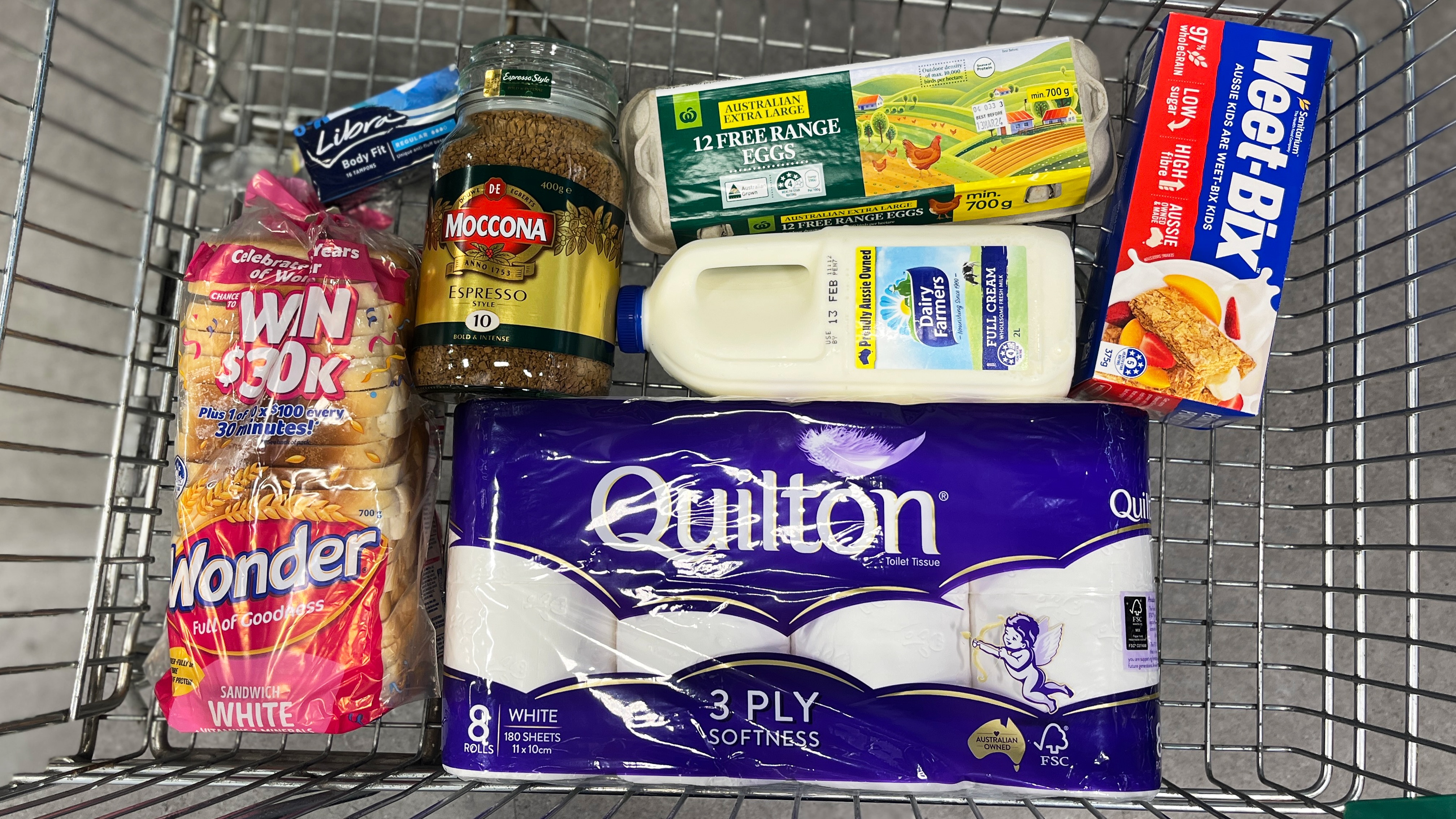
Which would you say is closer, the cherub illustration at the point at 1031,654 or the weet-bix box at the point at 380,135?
the cherub illustration at the point at 1031,654

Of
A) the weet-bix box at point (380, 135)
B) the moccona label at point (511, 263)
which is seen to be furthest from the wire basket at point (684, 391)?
the moccona label at point (511, 263)

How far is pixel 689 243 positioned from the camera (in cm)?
85

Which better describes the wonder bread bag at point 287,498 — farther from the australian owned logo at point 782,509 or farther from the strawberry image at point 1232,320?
the strawberry image at point 1232,320

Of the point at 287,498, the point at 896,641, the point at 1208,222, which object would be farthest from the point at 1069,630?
the point at 287,498

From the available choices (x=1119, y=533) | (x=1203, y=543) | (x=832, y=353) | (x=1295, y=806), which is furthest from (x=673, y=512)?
(x=1295, y=806)

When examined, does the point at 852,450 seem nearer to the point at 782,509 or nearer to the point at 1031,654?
the point at 782,509

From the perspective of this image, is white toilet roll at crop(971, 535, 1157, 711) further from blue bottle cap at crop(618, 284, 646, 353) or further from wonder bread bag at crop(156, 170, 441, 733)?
wonder bread bag at crop(156, 170, 441, 733)

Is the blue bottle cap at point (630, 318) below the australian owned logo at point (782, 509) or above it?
above

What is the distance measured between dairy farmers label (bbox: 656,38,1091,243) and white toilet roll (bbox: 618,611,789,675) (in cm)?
40

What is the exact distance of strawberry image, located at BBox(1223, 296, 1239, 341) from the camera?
80 cm

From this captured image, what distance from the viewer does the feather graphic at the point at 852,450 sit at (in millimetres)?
808

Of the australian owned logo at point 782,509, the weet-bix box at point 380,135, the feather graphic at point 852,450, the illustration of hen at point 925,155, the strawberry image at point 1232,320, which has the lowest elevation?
the australian owned logo at point 782,509

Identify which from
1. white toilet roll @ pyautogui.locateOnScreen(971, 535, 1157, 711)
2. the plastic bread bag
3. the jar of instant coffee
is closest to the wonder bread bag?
the jar of instant coffee

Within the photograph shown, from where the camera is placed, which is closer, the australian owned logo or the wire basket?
the australian owned logo
